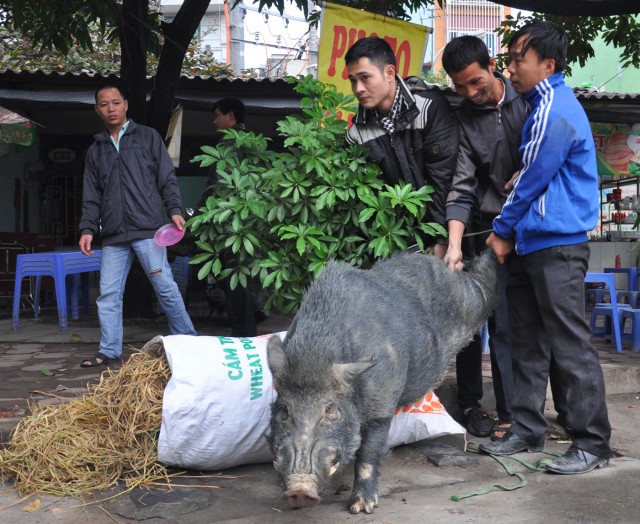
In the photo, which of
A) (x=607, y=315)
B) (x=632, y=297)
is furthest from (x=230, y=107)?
(x=632, y=297)

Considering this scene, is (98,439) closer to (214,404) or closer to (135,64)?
(214,404)

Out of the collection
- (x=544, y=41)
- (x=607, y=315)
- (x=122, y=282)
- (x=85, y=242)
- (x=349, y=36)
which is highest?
(x=349, y=36)

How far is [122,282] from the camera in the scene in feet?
18.5

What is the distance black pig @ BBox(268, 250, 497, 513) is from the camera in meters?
2.88

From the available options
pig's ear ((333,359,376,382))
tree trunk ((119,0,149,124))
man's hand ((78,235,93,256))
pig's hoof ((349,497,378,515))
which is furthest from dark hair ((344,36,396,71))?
tree trunk ((119,0,149,124))

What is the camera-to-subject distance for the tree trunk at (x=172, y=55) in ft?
24.5

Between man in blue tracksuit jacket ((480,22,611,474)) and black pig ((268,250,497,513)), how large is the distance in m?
0.38

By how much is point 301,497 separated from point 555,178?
197cm

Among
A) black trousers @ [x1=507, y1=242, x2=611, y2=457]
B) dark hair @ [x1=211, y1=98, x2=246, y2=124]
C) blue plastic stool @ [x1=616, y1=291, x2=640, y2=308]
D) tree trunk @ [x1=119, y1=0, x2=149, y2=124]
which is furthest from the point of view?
blue plastic stool @ [x1=616, y1=291, x2=640, y2=308]

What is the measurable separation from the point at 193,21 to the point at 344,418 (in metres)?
5.55

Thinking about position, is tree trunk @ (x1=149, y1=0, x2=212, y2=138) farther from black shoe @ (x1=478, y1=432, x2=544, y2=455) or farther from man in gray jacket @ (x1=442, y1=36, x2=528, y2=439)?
black shoe @ (x1=478, y1=432, x2=544, y2=455)

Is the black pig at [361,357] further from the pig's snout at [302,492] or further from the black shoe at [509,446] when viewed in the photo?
the black shoe at [509,446]

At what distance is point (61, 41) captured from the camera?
7.71 m

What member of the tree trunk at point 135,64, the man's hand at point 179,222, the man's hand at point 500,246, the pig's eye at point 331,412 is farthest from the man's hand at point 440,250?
the tree trunk at point 135,64
